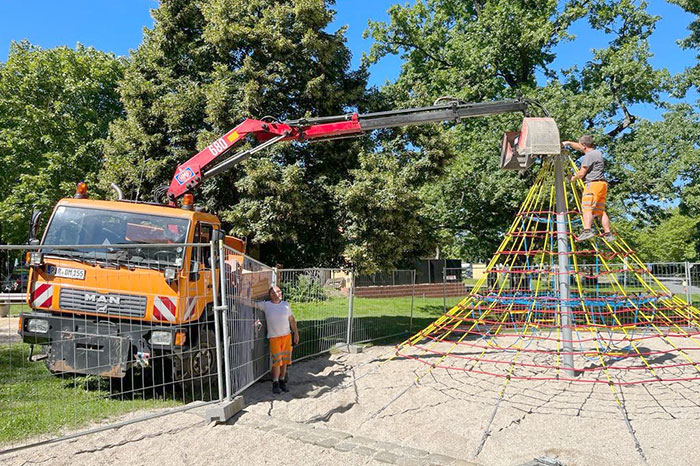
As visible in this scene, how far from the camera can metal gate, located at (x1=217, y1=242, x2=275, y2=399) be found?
558cm

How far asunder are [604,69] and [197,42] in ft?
45.4

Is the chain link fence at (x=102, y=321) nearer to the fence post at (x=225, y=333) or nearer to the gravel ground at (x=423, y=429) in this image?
the fence post at (x=225, y=333)

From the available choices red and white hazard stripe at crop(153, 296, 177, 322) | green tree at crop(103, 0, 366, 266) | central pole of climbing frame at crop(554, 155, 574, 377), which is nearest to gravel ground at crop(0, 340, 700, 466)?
central pole of climbing frame at crop(554, 155, 574, 377)

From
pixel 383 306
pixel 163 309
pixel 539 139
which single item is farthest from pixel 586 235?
pixel 383 306

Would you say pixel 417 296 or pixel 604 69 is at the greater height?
pixel 604 69

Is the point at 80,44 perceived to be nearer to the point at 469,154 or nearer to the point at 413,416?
the point at 469,154

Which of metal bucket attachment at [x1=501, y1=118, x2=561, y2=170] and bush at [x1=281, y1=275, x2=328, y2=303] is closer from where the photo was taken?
metal bucket attachment at [x1=501, y1=118, x2=561, y2=170]

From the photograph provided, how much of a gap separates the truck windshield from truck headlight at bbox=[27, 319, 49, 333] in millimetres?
1106

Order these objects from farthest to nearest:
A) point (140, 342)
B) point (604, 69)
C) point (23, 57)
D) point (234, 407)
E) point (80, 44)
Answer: point (80, 44)
point (23, 57)
point (604, 69)
point (140, 342)
point (234, 407)

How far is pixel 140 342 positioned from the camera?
579 centimetres

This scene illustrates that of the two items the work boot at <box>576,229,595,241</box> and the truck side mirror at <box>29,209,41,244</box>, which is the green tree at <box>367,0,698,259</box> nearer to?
the work boot at <box>576,229,595,241</box>

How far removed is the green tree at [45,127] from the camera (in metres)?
20.0

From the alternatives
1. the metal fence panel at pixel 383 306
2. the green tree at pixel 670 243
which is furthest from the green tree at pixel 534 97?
the green tree at pixel 670 243

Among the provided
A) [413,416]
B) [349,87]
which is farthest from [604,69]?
[413,416]
